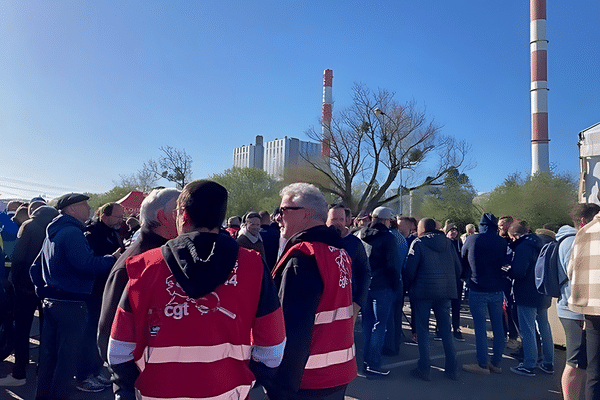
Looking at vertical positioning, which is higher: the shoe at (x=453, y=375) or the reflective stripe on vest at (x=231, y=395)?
the reflective stripe on vest at (x=231, y=395)

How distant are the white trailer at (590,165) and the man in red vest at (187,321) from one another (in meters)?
7.26

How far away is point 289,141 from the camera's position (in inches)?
3346

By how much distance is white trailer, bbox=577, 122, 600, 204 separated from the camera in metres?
6.89

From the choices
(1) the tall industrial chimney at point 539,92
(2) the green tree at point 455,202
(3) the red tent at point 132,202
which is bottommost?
(3) the red tent at point 132,202

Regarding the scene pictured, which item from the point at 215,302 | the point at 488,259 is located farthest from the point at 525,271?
the point at 215,302

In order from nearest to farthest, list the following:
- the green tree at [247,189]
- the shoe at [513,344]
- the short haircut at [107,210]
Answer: the short haircut at [107,210], the shoe at [513,344], the green tree at [247,189]

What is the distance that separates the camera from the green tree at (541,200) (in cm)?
2491

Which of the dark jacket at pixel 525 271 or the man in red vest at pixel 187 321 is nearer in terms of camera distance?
the man in red vest at pixel 187 321

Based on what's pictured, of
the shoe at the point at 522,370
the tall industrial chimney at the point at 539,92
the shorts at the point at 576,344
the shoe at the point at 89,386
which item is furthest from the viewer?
the tall industrial chimney at the point at 539,92

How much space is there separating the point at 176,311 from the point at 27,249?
146 inches

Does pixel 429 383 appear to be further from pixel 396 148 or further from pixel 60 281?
pixel 396 148

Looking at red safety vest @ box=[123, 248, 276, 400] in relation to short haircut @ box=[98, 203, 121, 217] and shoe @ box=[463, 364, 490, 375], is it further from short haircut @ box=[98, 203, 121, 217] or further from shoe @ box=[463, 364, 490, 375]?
shoe @ box=[463, 364, 490, 375]

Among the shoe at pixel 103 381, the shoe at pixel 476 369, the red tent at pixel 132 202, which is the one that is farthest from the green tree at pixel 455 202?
the shoe at pixel 103 381

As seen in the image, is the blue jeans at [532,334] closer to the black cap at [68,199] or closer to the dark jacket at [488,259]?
the dark jacket at [488,259]
